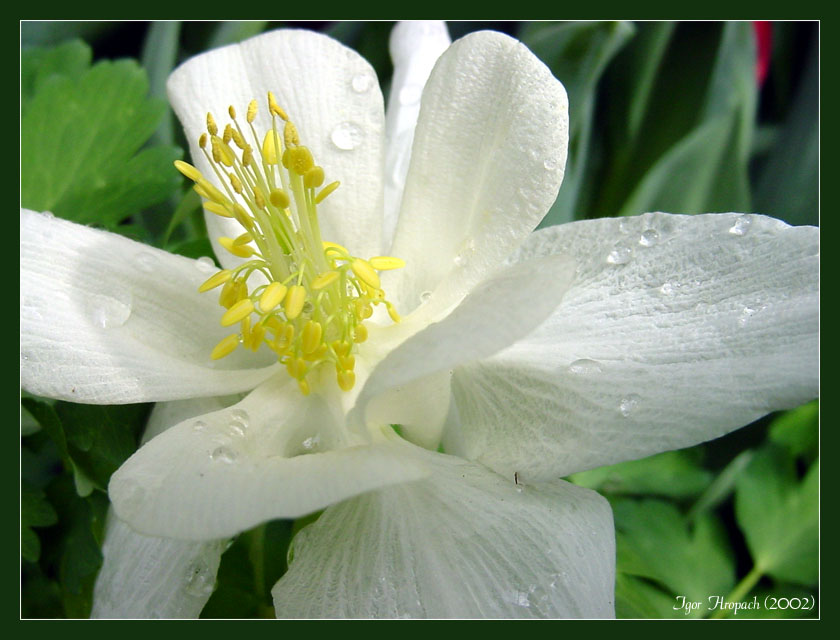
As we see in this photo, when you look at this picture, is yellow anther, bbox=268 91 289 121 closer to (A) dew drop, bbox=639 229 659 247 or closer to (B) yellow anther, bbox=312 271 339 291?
(B) yellow anther, bbox=312 271 339 291

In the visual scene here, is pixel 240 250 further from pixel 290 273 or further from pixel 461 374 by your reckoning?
pixel 461 374

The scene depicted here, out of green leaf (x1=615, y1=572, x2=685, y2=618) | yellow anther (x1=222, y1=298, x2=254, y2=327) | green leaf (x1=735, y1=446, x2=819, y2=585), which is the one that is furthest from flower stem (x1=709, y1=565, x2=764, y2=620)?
yellow anther (x1=222, y1=298, x2=254, y2=327)

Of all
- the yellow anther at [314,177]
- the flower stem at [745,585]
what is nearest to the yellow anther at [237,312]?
the yellow anther at [314,177]

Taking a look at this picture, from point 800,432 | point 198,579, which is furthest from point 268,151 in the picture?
point 800,432

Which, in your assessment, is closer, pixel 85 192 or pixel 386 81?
pixel 85 192

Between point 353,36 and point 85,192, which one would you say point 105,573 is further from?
point 353,36

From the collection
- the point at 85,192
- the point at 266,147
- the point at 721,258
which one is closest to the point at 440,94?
the point at 266,147
